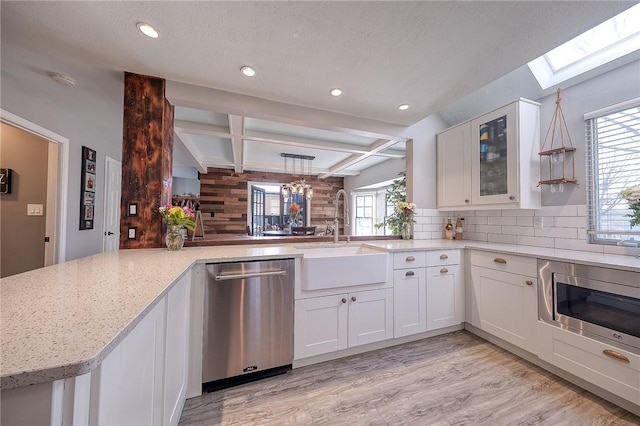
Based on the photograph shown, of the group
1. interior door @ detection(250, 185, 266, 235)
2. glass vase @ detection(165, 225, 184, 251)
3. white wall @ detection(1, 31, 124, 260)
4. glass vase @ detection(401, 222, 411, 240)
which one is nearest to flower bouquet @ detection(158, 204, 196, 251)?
glass vase @ detection(165, 225, 184, 251)

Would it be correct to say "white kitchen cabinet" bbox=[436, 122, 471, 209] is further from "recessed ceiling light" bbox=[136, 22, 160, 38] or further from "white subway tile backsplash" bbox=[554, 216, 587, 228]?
"recessed ceiling light" bbox=[136, 22, 160, 38]

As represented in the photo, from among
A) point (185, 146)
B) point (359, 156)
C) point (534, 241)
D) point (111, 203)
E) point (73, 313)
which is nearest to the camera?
point (73, 313)

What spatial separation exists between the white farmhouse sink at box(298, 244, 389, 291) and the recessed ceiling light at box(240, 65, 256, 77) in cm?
151

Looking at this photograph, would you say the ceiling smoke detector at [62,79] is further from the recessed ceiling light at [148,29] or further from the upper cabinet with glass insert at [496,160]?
the upper cabinet with glass insert at [496,160]

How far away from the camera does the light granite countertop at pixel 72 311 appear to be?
481mm

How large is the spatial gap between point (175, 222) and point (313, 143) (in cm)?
270

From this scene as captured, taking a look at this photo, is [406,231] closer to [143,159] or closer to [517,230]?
[517,230]

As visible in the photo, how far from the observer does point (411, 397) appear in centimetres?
162

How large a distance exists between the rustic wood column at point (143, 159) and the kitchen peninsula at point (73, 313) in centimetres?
53

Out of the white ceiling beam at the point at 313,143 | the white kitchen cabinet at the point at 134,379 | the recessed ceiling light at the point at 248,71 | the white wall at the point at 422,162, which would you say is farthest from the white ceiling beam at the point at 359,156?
the white kitchen cabinet at the point at 134,379

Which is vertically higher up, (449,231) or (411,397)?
(449,231)

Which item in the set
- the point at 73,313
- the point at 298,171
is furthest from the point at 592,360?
the point at 298,171

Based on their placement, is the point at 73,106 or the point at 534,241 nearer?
the point at 534,241

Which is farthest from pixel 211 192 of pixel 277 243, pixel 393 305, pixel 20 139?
pixel 393 305
